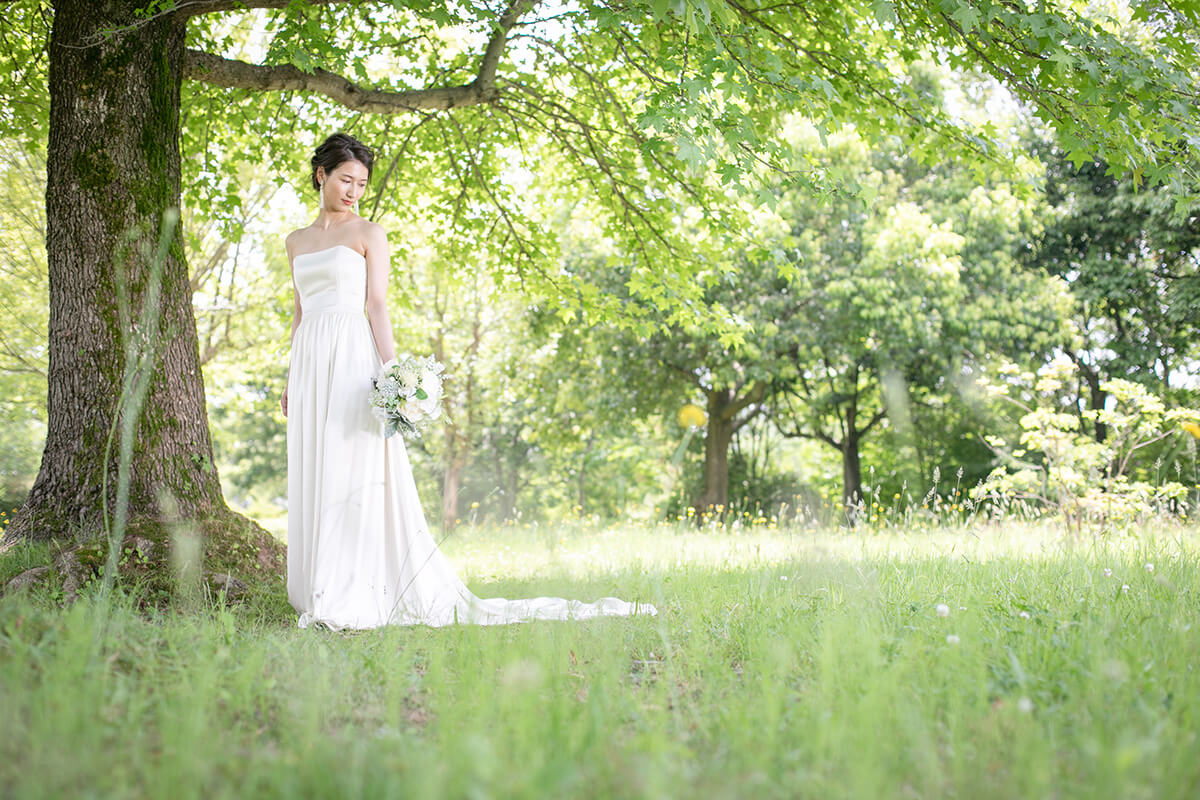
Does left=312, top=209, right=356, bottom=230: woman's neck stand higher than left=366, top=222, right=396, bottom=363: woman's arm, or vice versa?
left=312, top=209, right=356, bottom=230: woman's neck

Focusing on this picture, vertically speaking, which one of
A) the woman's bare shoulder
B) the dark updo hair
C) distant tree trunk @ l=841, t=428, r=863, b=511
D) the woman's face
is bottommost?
distant tree trunk @ l=841, t=428, r=863, b=511

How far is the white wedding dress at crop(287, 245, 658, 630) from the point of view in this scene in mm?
4617

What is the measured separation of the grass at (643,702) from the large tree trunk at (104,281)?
76 cm

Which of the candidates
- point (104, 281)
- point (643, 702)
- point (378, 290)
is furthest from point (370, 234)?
point (643, 702)

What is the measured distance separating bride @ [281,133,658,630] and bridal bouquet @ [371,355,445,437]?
0.58 feet

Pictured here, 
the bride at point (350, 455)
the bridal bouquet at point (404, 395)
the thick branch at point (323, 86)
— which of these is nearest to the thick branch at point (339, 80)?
the thick branch at point (323, 86)

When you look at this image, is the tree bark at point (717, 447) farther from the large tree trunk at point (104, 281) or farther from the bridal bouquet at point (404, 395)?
the large tree trunk at point (104, 281)

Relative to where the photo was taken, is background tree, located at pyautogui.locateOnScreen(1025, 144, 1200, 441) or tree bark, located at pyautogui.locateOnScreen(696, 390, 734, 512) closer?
background tree, located at pyautogui.locateOnScreen(1025, 144, 1200, 441)

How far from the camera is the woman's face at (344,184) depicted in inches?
194

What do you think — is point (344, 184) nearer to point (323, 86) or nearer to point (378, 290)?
point (378, 290)

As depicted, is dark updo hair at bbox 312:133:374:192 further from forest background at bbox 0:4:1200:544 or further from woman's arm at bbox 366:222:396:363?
forest background at bbox 0:4:1200:544

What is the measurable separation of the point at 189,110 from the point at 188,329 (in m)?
2.89

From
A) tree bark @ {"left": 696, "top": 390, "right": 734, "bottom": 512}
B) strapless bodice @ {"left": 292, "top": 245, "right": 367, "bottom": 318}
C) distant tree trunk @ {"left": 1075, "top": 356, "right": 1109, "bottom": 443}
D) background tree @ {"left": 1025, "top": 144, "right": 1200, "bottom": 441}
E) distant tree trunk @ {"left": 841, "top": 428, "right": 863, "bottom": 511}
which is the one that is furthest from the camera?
distant tree trunk @ {"left": 841, "top": 428, "right": 863, "bottom": 511}

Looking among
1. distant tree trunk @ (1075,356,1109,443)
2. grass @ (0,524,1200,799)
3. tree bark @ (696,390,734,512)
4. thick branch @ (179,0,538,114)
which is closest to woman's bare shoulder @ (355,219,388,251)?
thick branch @ (179,0,538,114)
